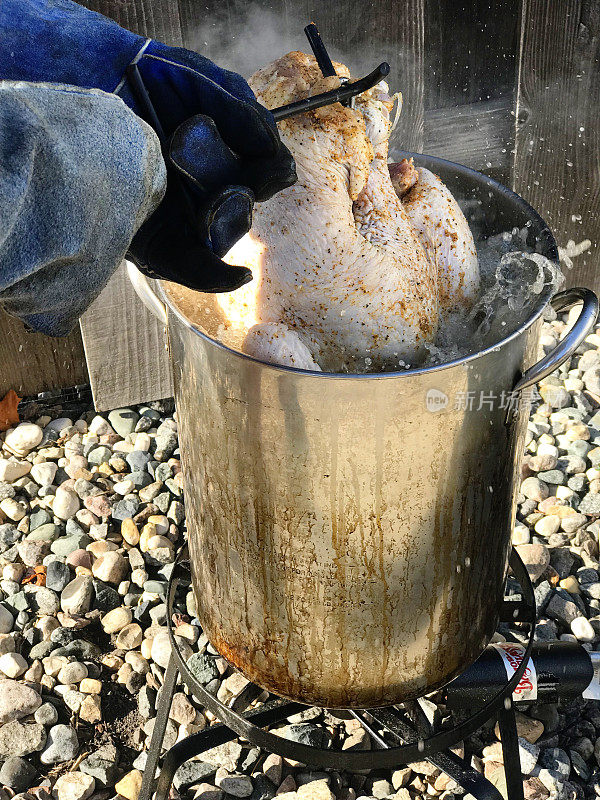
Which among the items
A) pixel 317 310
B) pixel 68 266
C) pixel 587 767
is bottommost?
pixel 587 767

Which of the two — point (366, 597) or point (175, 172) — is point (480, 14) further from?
point (366, 597)

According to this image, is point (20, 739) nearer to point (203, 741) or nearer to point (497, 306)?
point (203, 741)

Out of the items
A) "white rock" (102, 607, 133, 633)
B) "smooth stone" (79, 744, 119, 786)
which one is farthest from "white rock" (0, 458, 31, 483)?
"smooth stone" (79, 744, 119, 786)

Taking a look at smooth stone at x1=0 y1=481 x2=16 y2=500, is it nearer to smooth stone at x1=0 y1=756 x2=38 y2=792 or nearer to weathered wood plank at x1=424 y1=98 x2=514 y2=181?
smooth stone at x1=0 y1=756 x2=38 y2=792

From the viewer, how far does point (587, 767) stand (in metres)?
1.90

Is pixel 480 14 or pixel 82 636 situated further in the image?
pixel 480 14

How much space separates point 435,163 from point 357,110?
0.29 meters

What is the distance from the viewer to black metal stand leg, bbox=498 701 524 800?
1702 millimetres

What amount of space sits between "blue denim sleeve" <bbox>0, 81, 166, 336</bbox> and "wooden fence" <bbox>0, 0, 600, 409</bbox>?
1.58 meters

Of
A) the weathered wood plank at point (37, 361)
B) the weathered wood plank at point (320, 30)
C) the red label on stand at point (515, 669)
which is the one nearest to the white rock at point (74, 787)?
the red label on stand at point (515, 669)

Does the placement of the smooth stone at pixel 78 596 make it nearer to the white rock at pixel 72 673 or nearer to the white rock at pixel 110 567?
the white rock at pixel 110 567

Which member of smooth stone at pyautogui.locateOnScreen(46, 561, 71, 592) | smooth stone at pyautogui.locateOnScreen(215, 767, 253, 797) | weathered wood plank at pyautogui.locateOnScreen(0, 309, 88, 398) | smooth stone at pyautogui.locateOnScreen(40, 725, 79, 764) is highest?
weathered wood plank at pyautogui.locateOnScreen(0, 309, 88, 398)

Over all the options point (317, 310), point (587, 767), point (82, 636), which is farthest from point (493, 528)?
point (82, 636)

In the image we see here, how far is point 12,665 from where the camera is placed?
207cm
